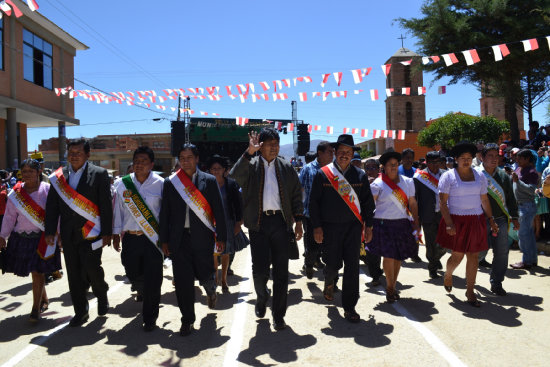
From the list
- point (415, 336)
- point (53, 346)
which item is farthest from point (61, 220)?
point (415, 336)

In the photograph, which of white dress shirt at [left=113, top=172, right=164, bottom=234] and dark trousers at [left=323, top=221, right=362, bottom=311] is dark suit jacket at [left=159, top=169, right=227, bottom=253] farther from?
dark trousers at [left=323, top=221, right=362, bottom=311]

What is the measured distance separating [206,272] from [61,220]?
1723mm

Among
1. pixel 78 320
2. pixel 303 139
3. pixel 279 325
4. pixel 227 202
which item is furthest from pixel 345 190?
pixel 303 139

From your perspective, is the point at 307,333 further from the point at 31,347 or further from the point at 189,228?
the point at 31,347

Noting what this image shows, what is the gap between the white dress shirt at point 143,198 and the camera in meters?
4.91

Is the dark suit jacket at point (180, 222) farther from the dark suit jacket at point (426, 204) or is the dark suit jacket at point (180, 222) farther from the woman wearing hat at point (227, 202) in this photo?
the dark suit jacket at point (426, 204)

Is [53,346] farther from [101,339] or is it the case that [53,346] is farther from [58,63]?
[58,63]

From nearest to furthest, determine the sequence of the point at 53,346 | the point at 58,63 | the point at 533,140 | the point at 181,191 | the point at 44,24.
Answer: the point at 53,346 < the point at 181,191 < the point at 533,140 < the point at 44,24 < the point at 58,63

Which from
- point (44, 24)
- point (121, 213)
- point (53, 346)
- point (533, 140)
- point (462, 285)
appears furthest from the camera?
point (44, 24)

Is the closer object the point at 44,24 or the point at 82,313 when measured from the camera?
the point at 82,313

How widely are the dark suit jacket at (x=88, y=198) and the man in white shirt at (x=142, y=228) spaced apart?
0.34 feet

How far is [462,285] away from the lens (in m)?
6.32

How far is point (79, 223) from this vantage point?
16.1 feet

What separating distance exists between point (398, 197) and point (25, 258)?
4451 millimetres
